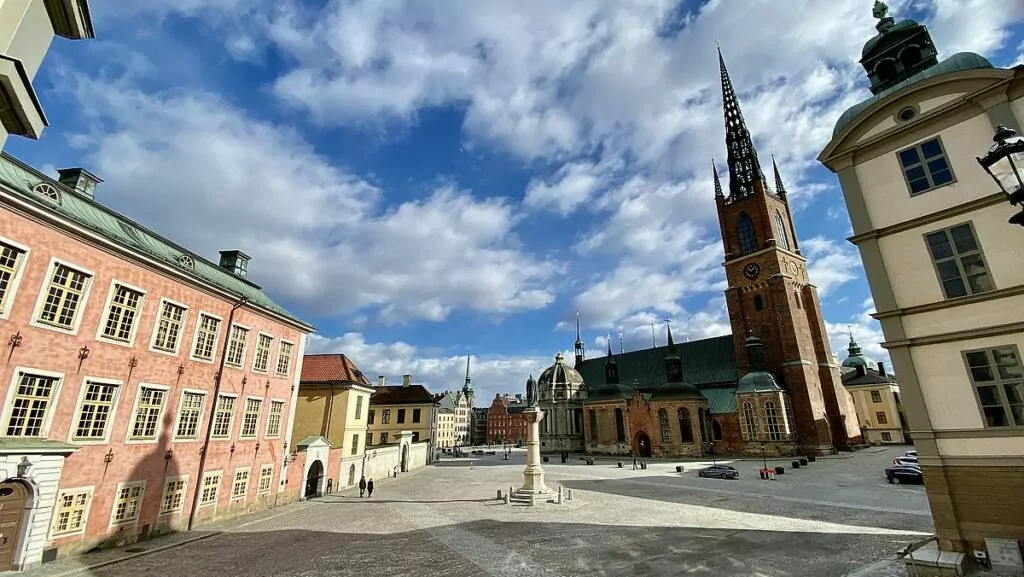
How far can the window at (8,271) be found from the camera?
12.4 m

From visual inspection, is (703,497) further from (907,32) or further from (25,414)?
(25,414)

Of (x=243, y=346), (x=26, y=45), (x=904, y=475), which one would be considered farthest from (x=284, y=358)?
(x=904, y=475)

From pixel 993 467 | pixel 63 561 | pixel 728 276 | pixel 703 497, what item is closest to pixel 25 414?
pixel 63 561

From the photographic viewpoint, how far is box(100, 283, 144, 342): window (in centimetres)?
1538

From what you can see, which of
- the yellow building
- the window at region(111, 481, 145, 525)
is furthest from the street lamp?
the yellow building

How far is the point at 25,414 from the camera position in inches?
508

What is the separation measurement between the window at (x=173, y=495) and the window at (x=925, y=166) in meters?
28.0

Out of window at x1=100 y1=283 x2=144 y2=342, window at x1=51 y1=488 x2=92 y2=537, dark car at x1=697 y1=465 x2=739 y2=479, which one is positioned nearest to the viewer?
window at x1=51 y1=488 x2=92 y2=537

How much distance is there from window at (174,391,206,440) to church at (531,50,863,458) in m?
49.7

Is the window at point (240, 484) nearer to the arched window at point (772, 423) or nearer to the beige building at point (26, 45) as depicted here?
the beige building at point (26, 45)

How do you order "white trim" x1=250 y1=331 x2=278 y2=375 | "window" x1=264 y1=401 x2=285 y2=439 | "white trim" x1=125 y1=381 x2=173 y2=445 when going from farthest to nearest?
"window" x1=264 y1=401 x2=285 y2=439
"white trim" x1=250 y1=331 x2=278 y2=375
"white trim" x1=125 y1=381 x2=173 y2=445

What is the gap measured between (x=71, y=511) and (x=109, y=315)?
254 inches

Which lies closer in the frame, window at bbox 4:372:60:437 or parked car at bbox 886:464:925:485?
window at bbox 4:372:60:437

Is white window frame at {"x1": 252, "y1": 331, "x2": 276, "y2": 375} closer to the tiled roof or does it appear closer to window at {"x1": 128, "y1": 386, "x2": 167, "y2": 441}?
window at {"x1": 128, "y1": 386, "x2": 167, "y2": 441}
